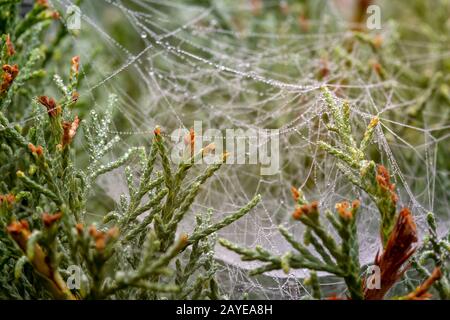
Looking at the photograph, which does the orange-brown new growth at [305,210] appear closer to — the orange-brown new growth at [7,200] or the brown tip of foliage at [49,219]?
the brown tip of foliage at [49,219]

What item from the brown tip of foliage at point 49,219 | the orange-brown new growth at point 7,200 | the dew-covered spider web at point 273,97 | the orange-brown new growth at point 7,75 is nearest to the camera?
the brown tip of foliage at point 49,219

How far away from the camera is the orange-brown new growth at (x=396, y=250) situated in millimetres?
1160

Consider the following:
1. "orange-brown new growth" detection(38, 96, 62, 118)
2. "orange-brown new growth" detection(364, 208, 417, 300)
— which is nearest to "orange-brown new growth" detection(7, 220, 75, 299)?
"orange-brown new growth" detection(38, 96, 62, 118)

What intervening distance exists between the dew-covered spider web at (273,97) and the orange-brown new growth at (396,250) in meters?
0.38

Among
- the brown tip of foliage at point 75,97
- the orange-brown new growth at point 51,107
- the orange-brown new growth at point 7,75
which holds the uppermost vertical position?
the orange-brown new growth at point 7,75

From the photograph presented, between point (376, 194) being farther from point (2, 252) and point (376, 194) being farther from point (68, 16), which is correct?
point (68, 16)

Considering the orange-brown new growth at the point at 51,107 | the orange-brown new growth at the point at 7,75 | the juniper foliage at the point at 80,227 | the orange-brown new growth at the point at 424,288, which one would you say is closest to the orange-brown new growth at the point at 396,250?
the orange-brown new growth at the point at 424,288

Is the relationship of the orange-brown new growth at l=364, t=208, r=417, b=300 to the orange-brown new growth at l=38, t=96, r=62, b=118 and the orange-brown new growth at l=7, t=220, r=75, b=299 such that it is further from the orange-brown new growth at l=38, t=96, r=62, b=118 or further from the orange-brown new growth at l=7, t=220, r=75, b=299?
the orange-brown new growth at l=38, t=96, r=62, b=118

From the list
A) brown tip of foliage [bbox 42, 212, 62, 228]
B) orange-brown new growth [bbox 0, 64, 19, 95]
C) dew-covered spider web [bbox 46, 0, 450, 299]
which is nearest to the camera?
brown tip of foliage [bbox 42, 212, 62, 228]

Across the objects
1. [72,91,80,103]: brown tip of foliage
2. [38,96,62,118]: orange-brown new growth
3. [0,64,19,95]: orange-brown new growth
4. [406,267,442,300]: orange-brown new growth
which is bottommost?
[406,267,442,300]: orange-brown new growth

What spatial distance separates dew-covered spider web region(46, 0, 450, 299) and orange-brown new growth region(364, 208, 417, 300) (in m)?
0.38

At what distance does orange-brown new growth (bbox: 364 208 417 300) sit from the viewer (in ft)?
3.81

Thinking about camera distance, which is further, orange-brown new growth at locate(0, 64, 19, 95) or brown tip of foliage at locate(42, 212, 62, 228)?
orange-brown new growth at locate(0, 64, 19, 95)

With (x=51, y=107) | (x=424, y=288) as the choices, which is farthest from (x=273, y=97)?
(x=424, y=288)
